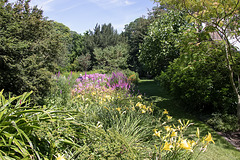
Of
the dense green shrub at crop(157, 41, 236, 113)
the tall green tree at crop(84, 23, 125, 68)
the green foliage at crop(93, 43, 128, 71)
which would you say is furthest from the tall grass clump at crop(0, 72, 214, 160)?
the tall green tree at crop(84, 23, 125, 68)

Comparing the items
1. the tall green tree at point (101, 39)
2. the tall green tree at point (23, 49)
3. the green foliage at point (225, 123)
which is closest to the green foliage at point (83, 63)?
the tall green tree at point (101, 39)

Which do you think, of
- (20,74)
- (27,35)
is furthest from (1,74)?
(27,35)

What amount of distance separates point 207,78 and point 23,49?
5548 millimetres

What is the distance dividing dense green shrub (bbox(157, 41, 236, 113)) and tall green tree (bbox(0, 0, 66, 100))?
414cm

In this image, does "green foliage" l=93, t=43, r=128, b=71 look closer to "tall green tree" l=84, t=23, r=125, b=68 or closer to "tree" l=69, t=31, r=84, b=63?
"tall green tree" l=84, t=23, r=125, b=68

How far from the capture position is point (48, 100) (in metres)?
5.27

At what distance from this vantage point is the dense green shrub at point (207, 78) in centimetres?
458

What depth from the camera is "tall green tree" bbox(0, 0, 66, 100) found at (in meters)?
4.75

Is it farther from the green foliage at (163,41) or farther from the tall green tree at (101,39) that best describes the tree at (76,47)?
the green foliage at (163,41)

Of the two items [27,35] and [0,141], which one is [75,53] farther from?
[0,141]

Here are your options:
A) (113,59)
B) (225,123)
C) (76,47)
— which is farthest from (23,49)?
(76,47)

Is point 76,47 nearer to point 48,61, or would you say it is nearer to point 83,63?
point 83,63

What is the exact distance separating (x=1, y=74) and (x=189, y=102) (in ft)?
18.7

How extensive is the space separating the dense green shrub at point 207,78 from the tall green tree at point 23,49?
4.14 meters
